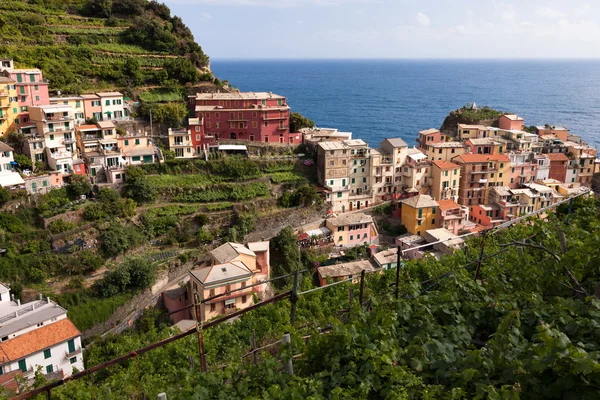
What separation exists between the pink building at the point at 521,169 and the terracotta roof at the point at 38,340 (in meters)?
27.5

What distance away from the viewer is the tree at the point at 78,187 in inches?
960

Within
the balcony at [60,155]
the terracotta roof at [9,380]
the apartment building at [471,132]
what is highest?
the balcony at [60,155]

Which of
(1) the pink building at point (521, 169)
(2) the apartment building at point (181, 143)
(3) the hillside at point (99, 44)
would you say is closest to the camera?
(2) the apartment building at point (181, 143)

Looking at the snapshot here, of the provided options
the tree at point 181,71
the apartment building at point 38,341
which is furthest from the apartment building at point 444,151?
the apartment building at point 38,341

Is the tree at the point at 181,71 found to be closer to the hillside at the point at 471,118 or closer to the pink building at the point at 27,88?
the pink building at the point at 27,88

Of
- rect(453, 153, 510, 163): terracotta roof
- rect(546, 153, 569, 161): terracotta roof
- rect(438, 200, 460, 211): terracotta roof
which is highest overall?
rect(453, 153, 510, 163): terracotta roof

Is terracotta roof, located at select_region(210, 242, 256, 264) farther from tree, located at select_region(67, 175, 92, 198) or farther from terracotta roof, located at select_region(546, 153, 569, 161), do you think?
terracotta roof, located at select_region(546, 153, 569, 161)

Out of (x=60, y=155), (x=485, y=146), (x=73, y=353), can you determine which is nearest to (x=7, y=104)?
(x=60, y=155)

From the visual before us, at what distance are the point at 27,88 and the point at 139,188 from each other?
30.2ft

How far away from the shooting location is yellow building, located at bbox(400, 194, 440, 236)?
1112 inches

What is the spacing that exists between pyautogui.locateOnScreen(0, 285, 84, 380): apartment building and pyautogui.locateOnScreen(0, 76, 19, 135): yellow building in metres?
12.6

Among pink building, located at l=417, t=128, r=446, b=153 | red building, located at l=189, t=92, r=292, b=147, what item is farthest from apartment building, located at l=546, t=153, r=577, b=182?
red building, located at l=189, t=92, r=292, b=147

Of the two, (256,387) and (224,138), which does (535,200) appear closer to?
(224,138)

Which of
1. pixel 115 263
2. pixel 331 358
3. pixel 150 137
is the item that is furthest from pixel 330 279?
pixel 331 358
